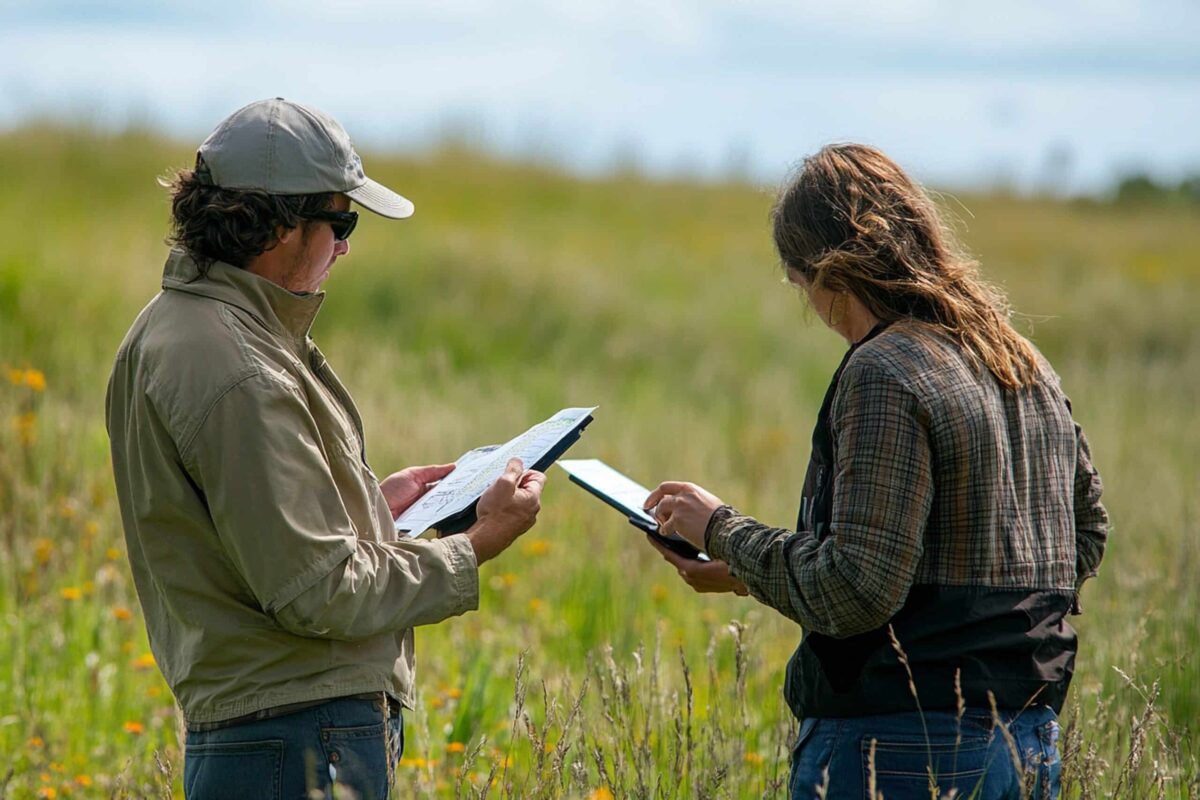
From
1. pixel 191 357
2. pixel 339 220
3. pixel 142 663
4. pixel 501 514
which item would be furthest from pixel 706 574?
pixel 142 663

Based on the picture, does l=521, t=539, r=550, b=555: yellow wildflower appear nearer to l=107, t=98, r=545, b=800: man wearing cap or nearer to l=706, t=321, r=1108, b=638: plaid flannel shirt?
l=107, t=98, r=545, b=800: man wearing cap

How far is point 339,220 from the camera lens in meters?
2.68

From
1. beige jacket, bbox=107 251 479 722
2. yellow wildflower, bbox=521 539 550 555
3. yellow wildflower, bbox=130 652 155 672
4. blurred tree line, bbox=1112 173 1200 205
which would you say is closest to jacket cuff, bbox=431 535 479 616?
beige jacket, bbox=107 251 479 722

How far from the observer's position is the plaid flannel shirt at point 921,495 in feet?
7.93

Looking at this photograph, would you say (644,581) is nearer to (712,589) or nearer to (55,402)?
(712,589)

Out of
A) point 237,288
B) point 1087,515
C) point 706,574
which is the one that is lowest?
point 706,574

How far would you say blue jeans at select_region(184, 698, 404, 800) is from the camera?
247 centimetres

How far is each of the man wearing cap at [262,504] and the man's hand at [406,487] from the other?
70cm

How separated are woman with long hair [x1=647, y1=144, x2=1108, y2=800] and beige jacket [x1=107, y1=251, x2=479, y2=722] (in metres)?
0.78

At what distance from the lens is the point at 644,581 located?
6.66 metres

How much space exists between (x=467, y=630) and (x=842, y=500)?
371cm

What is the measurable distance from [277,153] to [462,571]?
0.97m

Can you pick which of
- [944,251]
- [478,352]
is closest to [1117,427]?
[478,352]

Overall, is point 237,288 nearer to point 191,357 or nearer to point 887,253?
point 191,357
